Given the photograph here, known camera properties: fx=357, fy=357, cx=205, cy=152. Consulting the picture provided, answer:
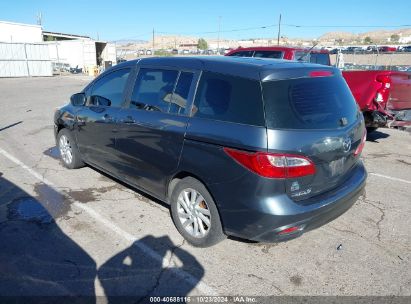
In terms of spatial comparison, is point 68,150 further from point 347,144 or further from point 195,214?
point 347,144

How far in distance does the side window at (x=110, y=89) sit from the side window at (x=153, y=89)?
311 millimetres

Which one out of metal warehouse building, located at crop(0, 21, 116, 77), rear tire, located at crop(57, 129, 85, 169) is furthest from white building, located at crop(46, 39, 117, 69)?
rear tire, located at crop(57, 129, 85, 169)

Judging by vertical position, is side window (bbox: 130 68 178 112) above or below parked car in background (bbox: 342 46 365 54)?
below

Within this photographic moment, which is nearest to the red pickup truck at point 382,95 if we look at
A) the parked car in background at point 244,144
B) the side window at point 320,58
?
the side window at point 320,58

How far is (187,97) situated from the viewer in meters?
3.47

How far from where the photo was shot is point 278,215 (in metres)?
2.87

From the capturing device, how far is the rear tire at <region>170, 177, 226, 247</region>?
10.8ft

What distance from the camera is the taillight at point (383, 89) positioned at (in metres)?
6.67

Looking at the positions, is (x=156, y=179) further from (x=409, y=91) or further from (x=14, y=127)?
(x=14, y=127)

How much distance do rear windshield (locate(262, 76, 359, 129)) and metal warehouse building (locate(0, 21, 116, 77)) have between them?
30686mm

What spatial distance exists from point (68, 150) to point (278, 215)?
4000 mm

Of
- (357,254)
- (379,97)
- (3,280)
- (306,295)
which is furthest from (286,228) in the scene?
(379,97)

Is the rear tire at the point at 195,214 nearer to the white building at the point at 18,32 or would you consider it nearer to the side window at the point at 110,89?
the side window at the point at 110,89

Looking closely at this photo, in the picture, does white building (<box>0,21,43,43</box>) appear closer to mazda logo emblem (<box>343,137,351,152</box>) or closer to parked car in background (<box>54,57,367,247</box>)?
parked car in background (<box>54,57,367,247</box>)
